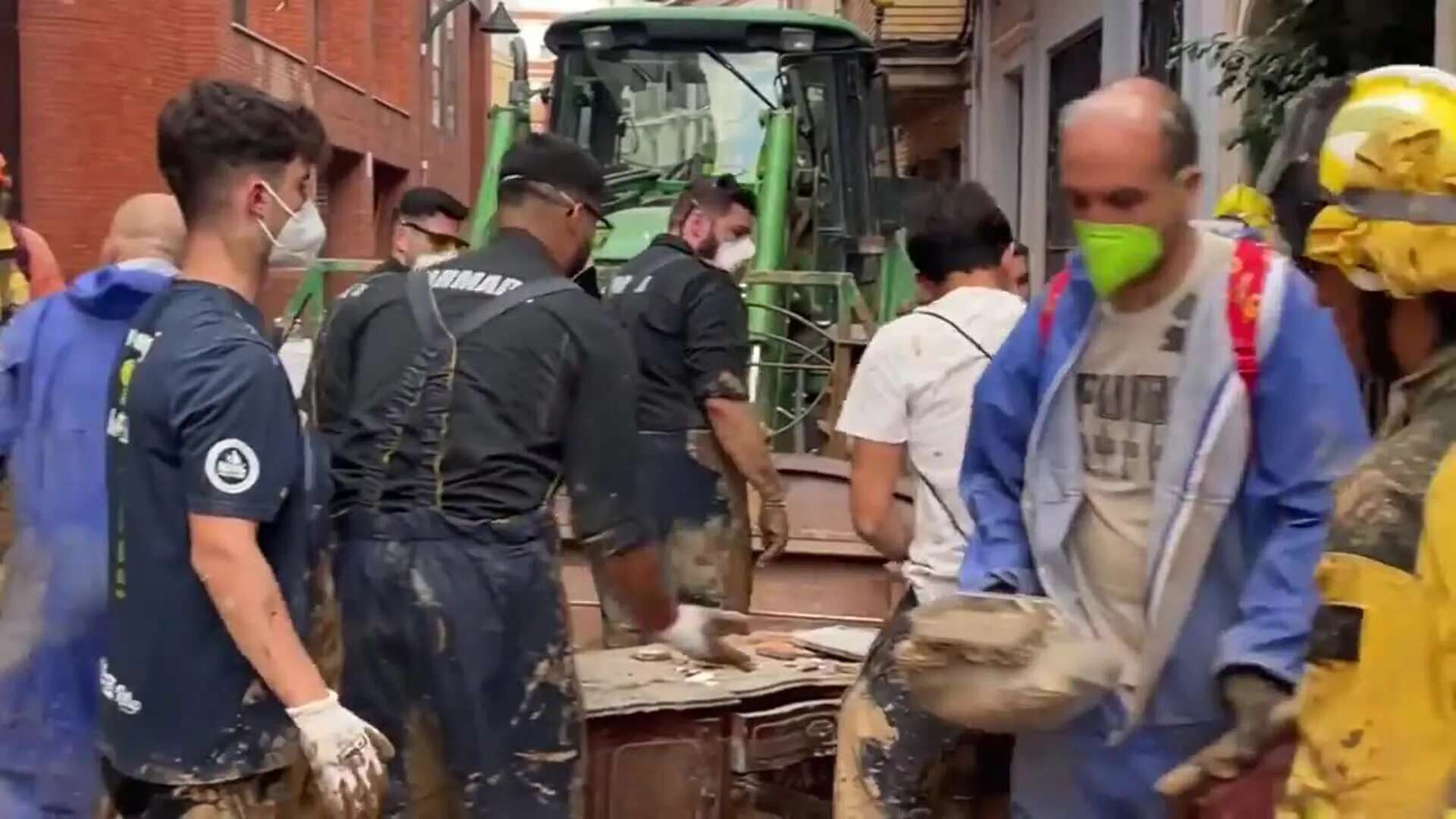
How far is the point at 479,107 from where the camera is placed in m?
33.5

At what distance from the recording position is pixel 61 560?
150 inches

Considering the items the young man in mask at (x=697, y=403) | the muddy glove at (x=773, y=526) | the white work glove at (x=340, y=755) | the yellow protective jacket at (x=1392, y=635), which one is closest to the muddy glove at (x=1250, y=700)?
the yellow protective jacket at (x=1392, y=635)

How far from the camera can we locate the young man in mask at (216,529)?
9.63 feet

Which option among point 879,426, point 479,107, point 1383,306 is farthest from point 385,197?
point 1383,306

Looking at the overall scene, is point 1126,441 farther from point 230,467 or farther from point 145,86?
point 145,86

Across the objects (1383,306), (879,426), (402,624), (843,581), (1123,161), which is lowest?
(843,581)

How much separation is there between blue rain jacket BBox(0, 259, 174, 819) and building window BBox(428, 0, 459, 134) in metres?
22.9

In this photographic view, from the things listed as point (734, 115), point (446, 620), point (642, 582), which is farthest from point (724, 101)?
point (446, 620)

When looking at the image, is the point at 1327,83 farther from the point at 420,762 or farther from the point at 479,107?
the point at 479,107

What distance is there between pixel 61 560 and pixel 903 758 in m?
1.71

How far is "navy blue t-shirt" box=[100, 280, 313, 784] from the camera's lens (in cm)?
295

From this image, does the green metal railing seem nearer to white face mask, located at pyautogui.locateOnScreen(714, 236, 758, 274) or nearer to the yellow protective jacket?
white face mask, located at pyautogui.locateOnScreen(714, 236, 758, 274)

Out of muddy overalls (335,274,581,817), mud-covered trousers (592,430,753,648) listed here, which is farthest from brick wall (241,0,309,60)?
muddy overalls (335,274,581,817)

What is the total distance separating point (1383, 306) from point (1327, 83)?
0.96 meters
